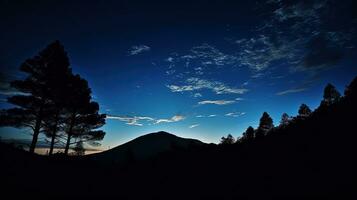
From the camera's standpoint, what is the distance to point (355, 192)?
4.43 m

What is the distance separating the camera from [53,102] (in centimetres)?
2027

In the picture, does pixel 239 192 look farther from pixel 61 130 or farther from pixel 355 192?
pixel 61 130

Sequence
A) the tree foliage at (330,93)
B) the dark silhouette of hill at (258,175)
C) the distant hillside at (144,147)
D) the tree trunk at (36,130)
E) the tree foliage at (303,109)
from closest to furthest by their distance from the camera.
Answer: the dark silhouette of hill at (258,175), the tree trunk at (36,130), the tree foliage at (330,93), the tree foliage at (303,109), the distant hillside at (144,147)

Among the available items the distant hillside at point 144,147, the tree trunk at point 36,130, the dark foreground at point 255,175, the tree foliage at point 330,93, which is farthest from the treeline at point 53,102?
the distant hillside at point 144,147

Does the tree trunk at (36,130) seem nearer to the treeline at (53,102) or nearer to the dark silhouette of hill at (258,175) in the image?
the treeline at (53,102)

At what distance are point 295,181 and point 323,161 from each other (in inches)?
52.5

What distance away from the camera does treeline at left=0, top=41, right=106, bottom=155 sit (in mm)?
18797

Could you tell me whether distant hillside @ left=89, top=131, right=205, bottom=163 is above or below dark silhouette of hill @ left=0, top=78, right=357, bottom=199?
above

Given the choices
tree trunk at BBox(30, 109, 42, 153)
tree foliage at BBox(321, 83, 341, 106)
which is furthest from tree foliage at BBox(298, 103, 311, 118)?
tree trunk at BBox(30, 109, 42, 153)

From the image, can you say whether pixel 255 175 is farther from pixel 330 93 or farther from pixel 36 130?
pixel 330 93

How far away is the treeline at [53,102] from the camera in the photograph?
61.7 ft

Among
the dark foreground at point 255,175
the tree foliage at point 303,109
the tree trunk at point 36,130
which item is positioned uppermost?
the tree foliage at point 303,109

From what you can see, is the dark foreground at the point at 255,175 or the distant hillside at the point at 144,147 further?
the distant hillside at the point at 144,147

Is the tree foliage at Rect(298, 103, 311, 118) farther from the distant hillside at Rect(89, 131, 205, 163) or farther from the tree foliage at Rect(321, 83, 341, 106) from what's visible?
the distant hillside at Rect(89, 131, 205, 163)
